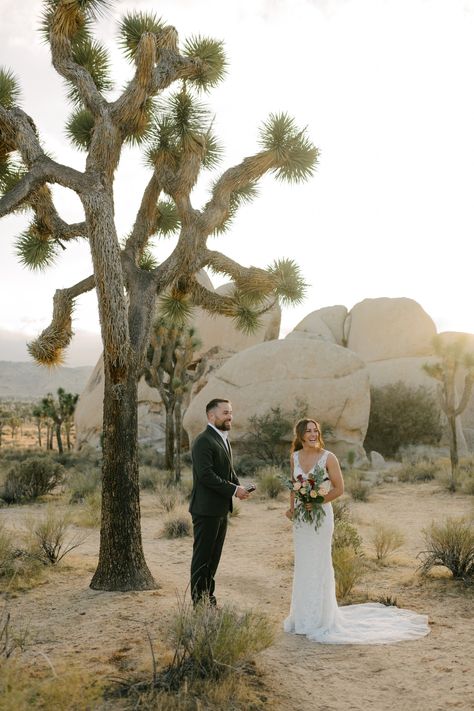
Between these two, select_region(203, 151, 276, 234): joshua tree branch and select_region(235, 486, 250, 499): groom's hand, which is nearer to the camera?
select_region(235, 486, 250, 499): groom's hand

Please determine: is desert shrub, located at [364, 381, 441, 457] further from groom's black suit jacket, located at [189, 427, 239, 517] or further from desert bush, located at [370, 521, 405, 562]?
groom's black suit jacket, located at [189, 427, 239, 517]

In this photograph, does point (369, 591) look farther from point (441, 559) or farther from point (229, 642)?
point (229, 642)

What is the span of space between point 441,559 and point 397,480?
36.7 ft

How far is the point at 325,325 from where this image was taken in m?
33.7

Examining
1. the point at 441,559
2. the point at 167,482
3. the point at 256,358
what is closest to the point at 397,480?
the point at 167,482

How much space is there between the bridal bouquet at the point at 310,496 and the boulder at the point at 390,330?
26.5 meters

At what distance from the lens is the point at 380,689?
13.0ft

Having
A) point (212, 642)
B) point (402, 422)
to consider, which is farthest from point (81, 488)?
point (402, 422)

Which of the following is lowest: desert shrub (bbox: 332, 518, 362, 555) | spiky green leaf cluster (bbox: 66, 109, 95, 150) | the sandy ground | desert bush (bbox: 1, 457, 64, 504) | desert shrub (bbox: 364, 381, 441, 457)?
the sandy ground

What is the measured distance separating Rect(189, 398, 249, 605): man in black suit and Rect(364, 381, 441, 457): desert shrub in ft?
69.4

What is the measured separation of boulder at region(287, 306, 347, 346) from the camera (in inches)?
1303

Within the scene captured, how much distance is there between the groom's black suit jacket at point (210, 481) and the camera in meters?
5.19

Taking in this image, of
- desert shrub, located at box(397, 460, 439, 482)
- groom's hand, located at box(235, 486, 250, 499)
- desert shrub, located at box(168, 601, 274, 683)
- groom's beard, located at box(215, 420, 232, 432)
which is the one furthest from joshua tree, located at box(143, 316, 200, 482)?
desert shrub, located at box(168, 601, 274, 683)

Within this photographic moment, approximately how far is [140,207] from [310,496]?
4170 mm
